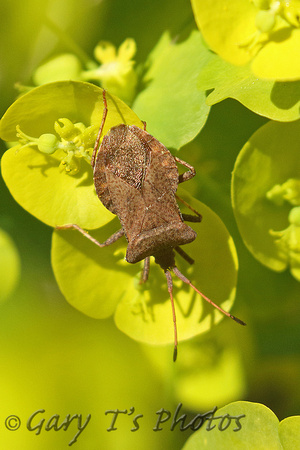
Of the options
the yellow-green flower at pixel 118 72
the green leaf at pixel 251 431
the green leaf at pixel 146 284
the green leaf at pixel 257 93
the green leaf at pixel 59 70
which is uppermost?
the green leaf at pixel 59 70

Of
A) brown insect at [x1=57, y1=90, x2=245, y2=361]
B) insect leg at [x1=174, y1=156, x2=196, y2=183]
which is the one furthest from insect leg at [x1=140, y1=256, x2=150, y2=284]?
insect leg at [x1=174, y1=156, x2=196, y2=183]

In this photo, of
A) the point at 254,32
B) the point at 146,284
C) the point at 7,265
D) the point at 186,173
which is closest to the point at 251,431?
the point at 146,284

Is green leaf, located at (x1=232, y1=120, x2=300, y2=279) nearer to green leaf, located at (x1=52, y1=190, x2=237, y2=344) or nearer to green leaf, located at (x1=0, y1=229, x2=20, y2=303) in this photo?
green leaf, located at (x1=52, y1=190, x2=237, y2=344)

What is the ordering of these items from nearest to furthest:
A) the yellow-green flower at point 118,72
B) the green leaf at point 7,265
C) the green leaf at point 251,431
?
the green leaf at point 251,431 < the yellow-green flower at point 118,72 < the green leaf at point 7,265

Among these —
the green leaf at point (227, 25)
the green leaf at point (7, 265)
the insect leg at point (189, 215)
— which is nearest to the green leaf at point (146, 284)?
the insect leg at point (189, 215)

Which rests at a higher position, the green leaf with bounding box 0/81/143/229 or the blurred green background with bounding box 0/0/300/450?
the green leaf with bounding box 0/81/143/229

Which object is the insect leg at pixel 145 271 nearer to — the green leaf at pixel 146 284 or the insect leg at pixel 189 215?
the green leaf at pixel 146 284

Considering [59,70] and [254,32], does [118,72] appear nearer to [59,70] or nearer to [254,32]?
[59,70]
